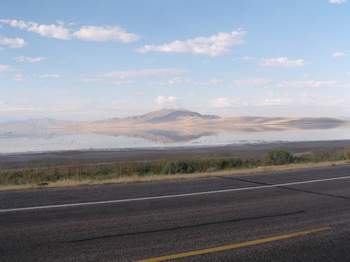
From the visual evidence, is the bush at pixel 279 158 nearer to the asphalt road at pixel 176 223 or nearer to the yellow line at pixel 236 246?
the asphalt road at pixel 176 223

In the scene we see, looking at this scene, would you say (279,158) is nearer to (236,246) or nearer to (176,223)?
(176,223)

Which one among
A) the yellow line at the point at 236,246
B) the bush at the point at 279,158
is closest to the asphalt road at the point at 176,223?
the yellow line at the point at 236,246

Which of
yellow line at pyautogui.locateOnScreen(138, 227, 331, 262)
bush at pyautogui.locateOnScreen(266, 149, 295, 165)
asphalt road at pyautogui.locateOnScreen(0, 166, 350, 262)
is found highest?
bush at pyautogui.locateOnScreen(266, 149, 295, 165)

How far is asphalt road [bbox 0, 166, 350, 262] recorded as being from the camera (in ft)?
21.0

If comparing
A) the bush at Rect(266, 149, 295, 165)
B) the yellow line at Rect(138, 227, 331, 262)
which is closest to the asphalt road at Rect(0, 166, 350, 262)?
the yellow line at Rect(138, 227, 331, 262)

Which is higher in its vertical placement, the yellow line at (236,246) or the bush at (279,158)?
the bush at (279,158)

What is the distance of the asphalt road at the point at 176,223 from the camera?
252 inches

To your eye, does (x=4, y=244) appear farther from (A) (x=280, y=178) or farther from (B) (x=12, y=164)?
(B) (x=12, y=164)

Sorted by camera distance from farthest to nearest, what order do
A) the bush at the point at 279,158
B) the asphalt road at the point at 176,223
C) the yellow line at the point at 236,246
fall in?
the bush at the point at 279,158 < the asphalt road at the point at 176,223 < the yellow line at the point at 236,246

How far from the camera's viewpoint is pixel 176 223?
320 inches

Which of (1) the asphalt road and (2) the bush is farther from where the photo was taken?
(2) the bush

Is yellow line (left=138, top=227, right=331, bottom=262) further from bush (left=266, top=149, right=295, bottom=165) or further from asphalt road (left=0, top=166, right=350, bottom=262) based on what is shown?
bush (left=266, top=149, right=295, bottom=165)

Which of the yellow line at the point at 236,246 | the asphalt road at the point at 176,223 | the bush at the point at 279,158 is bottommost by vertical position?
the yellow line at the point at 236,246

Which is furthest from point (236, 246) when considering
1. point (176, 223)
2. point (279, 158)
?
point (279, 158)
